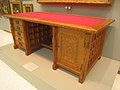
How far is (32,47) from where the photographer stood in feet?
6.10

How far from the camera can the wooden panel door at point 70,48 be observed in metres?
1.09

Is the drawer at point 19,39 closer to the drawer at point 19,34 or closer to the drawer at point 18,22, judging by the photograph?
the drawer at point 19,34

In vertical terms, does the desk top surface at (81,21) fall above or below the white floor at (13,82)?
above

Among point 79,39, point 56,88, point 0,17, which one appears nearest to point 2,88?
point 56,88

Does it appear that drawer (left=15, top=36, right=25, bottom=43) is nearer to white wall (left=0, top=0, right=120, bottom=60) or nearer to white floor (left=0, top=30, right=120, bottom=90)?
white floor (left=0, top=30, right=120, bottom=90)

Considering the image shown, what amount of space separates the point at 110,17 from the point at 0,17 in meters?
3.32

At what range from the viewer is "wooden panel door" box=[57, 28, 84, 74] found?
109 centimetres

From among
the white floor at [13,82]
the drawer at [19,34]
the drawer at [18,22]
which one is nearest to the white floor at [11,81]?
the white floor at [13,82]

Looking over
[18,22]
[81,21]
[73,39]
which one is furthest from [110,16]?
[18,22]

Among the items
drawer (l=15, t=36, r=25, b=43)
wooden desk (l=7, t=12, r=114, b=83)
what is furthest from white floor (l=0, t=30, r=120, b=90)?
drawer (l=15, t=36, r=25, b=43)

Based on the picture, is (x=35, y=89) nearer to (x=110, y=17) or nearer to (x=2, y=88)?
(x=2, y=88)

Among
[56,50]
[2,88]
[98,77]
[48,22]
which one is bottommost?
[2,88]

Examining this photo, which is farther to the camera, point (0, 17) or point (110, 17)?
point (0, 17)

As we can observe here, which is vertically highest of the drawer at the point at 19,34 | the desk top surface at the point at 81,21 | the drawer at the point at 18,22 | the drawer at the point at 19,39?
the desk top surface at the point at 81,21
